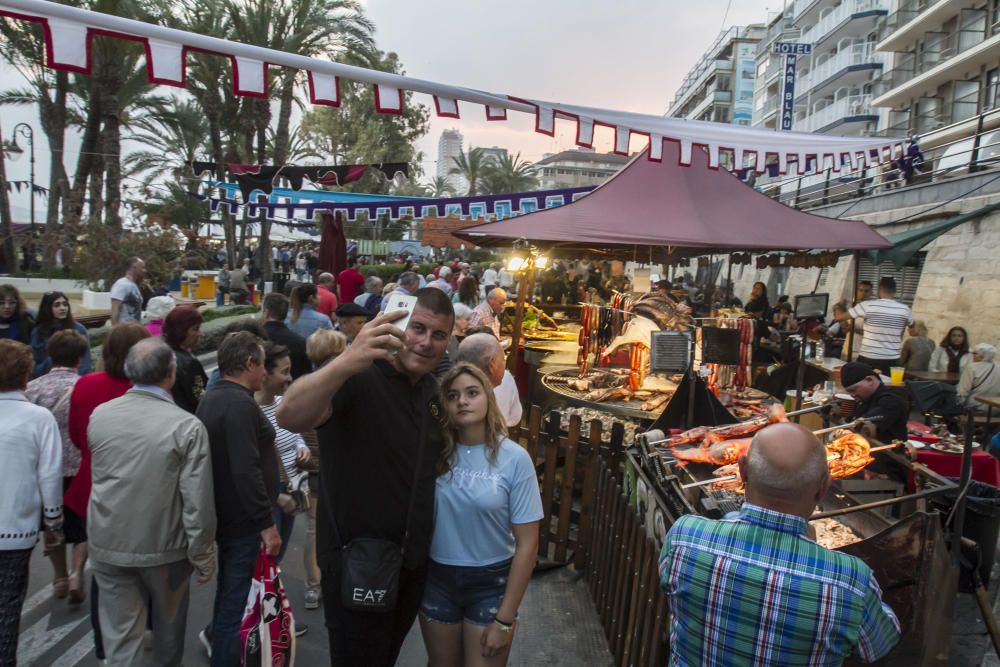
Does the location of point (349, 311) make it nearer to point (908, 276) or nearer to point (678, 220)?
point (678, 220)

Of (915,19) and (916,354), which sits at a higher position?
(915,19)

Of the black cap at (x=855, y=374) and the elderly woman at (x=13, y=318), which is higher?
the elderly woman at (x=13, y=318)

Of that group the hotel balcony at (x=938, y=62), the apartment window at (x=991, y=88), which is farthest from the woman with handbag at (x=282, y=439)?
the apartment window at (x=991, y=88)

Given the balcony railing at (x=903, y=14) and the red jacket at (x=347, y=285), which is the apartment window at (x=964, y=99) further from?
the red jacket at (x=347, y=285)

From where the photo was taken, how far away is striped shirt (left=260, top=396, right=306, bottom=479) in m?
4.04

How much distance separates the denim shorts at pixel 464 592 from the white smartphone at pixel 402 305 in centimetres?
92

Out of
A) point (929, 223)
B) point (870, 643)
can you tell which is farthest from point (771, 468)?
point (929, 223)

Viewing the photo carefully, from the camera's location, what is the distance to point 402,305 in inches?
90.0

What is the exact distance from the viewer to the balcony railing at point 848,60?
34.1m

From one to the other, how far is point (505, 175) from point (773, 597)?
63.1 m

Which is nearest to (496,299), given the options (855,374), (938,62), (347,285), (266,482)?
(347,285)

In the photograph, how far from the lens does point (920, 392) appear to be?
680 centimetres

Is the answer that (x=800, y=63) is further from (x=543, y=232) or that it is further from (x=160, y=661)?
(x=160, y=661)

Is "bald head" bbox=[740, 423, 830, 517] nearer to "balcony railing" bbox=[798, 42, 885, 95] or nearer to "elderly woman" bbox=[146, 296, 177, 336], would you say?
"elderly woman" bbox=[146, 296, 177, 336]
